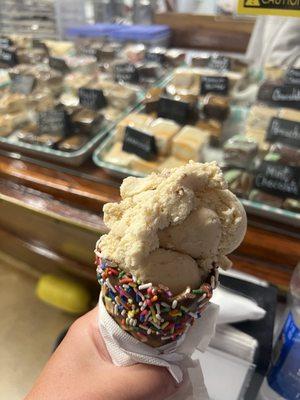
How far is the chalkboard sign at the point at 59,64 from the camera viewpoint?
2.42 metres

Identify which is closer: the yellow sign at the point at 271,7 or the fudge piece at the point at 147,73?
the yellow sign at the point at 271,7

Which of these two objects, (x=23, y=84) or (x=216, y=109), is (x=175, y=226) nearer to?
(x=216, y=109)

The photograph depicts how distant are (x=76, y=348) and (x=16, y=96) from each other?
1.68 metres

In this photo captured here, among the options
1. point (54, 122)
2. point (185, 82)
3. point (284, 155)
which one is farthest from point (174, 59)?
point (284, 155)

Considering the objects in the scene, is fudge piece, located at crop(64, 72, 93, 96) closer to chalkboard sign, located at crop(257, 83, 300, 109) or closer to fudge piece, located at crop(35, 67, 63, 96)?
fudge piece, located at crop(35, 67, 63, 96)

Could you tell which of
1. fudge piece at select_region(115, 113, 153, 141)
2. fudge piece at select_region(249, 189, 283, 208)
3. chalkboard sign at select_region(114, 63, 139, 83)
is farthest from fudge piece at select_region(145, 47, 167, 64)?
fudge piece at select_region(249, 189, 283, 208)

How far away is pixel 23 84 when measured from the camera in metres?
2.11

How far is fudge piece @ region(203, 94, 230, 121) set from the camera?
1814 mm

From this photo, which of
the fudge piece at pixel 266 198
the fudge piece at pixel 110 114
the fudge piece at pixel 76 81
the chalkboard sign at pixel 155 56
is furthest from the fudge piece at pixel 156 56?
the fudge piece at pixel 266 198

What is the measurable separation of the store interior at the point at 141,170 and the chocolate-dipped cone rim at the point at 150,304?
0.42 m

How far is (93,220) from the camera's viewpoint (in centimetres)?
127

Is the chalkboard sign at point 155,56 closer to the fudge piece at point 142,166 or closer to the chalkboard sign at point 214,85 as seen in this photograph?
the chalkboard sign at point 214,85

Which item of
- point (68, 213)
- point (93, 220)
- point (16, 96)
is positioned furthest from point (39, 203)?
point (16, 96)

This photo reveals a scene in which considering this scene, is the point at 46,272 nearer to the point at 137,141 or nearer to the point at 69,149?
the point at 69,149
